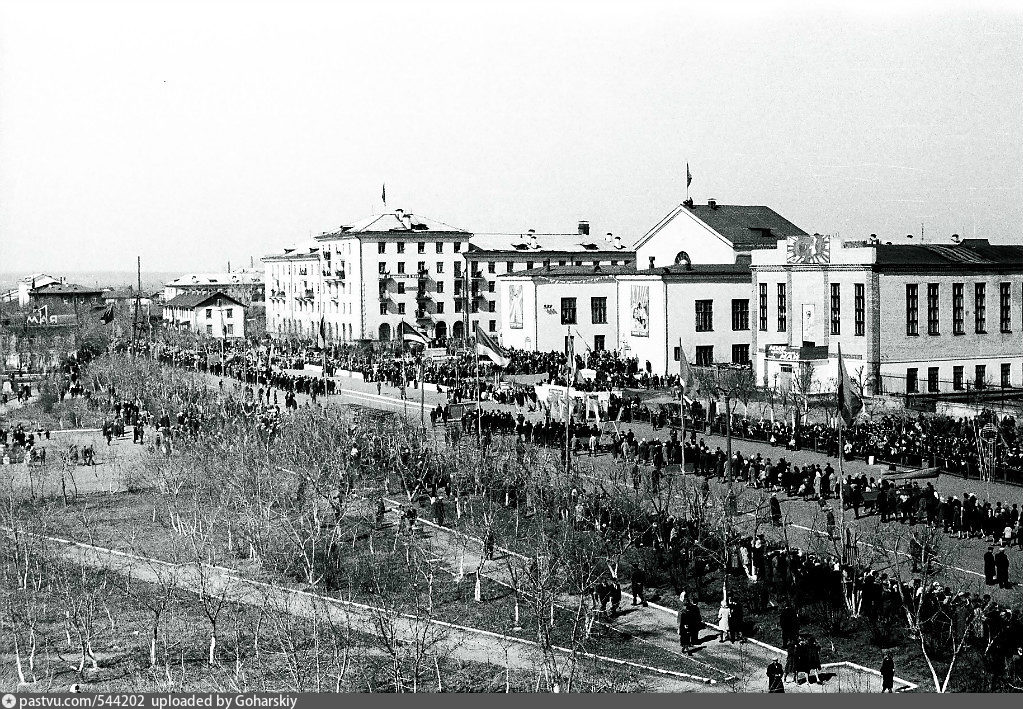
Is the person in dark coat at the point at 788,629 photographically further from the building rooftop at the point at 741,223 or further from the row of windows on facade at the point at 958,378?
the building rooftop at the point at 741,223

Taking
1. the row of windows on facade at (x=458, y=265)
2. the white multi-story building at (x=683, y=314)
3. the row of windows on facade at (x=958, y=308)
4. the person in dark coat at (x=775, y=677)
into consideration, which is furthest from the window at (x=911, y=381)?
the row of windows on facade at (x=458, y=265)

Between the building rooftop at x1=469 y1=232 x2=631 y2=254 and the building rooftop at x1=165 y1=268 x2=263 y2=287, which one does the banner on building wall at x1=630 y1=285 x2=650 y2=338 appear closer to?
the building rooftop at x1=469 y1=232 x2=631 y2=254

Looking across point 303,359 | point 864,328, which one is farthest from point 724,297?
point 303,359

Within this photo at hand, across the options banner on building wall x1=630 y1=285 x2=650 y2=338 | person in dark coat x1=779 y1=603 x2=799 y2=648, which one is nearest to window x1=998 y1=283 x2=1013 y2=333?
banner on building wall x1=630 y1=285 x2=650 y2=338

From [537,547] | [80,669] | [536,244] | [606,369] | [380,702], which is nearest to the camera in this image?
[380,702]

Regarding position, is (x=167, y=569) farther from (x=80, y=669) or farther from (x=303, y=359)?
(x=303, y=359)
